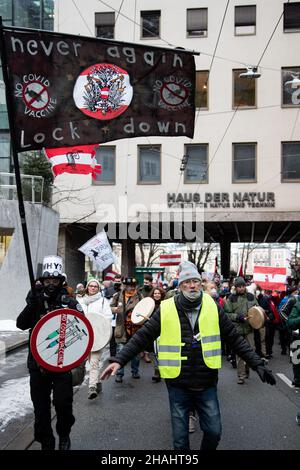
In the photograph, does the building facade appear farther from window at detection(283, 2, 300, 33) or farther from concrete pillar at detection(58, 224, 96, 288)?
concrete pillar at detection(58, 224, 96, 288)

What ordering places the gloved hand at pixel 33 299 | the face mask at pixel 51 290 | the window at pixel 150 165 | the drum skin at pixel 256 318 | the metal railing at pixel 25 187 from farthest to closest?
the window at pixel 150 165, the metal railing at pixel 25 187, the drum skin at pixel 256 318, the face mask at pixel 51 290, the gloved hand at pixel 33 299

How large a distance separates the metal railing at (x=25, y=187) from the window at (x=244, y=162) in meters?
9.65

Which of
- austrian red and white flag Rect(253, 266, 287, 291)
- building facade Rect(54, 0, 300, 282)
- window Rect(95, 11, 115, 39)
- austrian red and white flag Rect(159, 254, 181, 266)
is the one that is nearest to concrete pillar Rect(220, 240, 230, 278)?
building facade Rect(54, 0, 300, 282)

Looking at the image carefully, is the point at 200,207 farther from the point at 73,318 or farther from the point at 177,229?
the point at 73,318

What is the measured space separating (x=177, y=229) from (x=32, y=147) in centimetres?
2153

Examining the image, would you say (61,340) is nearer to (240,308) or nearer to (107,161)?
(240,308)

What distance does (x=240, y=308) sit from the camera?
9.56m

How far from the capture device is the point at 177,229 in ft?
86.1

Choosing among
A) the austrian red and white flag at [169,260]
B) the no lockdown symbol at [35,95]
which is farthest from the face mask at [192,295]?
the austrian red and white flag at [169,260]

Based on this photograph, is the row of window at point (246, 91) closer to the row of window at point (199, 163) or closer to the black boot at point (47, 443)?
the row of window at point (199, 163)

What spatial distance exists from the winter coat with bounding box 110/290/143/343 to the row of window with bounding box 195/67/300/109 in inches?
625

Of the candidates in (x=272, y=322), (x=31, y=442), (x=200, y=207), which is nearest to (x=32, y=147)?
(x=31, y=442)

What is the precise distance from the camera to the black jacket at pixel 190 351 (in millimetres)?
4239

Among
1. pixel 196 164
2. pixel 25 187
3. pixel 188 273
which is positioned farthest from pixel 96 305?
pixel 196 164
